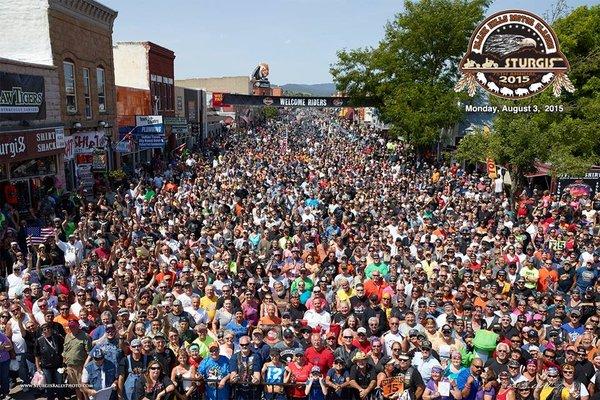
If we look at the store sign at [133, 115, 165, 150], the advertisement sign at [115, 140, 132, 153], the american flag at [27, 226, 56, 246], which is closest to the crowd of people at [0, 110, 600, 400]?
the american flag at [27, 226, 56, 246]

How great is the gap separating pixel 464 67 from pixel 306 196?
666 cm

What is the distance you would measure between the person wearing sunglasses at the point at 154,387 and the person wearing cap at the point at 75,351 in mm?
1203

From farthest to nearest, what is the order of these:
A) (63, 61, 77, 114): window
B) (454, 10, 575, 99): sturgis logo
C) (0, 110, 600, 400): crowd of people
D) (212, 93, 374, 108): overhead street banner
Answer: (212, 93, 374, 108): overhead street banner → (63, 61, 77, 114): window → (454, 10, 575, 99): sturgis logo → (0, 110, 600, 400): crowd of people

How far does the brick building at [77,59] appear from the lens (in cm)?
1953

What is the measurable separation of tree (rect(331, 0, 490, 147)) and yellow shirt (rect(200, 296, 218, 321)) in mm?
24149

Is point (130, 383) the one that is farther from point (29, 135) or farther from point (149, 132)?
point (149, 132)

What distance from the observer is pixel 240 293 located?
9.09 m

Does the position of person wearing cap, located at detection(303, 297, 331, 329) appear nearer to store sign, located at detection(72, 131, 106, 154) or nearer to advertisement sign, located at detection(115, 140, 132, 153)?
store sign, located at detection(72, 131, 106, 154)

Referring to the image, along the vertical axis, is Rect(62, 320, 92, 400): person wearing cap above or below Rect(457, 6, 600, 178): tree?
below

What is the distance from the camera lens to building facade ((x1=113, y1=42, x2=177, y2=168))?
28.0 metres

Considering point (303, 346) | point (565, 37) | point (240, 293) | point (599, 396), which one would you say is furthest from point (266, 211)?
point (565, 37)

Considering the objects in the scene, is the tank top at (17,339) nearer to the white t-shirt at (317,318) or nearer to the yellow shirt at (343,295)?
the white t-shirt at (317,318)

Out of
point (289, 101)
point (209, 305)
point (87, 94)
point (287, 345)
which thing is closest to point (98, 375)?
point (209, 305)

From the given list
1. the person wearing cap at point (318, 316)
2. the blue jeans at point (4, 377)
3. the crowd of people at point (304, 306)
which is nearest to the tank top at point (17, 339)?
the crowd of people at point (304, 306)
